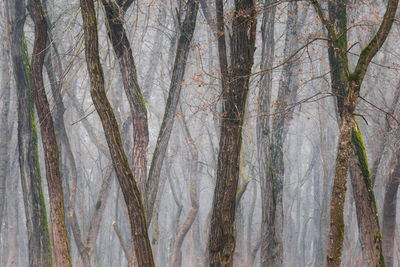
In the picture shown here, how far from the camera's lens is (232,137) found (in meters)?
7.50

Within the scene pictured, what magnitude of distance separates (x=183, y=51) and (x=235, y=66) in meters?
2.94

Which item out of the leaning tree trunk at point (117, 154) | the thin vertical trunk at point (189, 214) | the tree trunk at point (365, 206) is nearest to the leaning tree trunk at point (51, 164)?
the leaning tree trunk at point (117, 154)

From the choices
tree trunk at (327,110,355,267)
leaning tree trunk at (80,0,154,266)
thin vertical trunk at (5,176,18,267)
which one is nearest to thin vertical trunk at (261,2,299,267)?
tree trunk at (327,110,355,267)

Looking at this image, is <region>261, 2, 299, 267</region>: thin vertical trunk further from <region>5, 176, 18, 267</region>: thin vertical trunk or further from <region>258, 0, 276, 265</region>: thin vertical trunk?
<region>5, 176, 18, 267</region>: thin vertical trunk

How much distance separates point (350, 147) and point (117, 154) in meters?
3.94

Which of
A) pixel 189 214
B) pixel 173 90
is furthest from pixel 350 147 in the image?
pixel 189 214

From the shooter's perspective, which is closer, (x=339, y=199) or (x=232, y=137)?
(x=339, y=199)

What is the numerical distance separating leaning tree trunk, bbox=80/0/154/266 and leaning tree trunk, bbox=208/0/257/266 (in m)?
0.95

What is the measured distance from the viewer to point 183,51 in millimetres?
10312

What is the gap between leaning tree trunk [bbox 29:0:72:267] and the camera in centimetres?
797

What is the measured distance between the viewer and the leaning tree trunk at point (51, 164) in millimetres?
7973

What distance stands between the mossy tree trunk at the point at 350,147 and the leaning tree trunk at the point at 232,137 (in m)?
1.02

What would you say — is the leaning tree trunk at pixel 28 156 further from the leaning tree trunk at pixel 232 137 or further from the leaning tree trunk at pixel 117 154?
the leaning tree trunk at pixel 232 137

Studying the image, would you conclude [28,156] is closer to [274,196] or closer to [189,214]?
[274,196]
